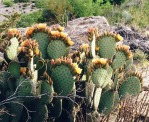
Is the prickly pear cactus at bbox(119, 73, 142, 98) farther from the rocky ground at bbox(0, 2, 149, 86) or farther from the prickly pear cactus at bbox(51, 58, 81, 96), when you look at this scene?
the rocky ground at bbox(0, 2, 149, 86)

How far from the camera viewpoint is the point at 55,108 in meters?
3.86

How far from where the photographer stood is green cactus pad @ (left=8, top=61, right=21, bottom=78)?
3.69 metres

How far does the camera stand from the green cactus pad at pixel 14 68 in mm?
3686

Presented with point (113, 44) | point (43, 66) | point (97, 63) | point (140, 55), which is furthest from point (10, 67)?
point (140, 55)

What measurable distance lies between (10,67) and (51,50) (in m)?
0.54

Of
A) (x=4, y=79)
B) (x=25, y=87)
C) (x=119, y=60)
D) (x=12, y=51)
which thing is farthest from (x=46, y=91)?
(x=119, y=60)

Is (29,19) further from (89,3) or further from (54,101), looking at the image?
(54,101)

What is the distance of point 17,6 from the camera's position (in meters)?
17.4

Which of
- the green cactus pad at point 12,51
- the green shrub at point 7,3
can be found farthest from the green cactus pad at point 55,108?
the green shrub at point 7,3

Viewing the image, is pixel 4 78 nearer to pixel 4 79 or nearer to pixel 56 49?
pixel 4 79

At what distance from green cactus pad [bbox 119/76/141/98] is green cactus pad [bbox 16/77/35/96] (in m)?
0.94

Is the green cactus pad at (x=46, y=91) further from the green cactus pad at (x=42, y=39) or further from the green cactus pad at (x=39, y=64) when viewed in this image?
the green cactus pad at (x=42, y=39)

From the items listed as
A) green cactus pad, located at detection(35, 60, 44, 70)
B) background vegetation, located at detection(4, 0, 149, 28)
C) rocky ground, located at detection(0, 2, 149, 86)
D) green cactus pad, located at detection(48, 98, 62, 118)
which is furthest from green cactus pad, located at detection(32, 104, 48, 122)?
background vegetation, located at detection(4, 0, 149, 28)

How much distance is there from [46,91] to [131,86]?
2.93ft
